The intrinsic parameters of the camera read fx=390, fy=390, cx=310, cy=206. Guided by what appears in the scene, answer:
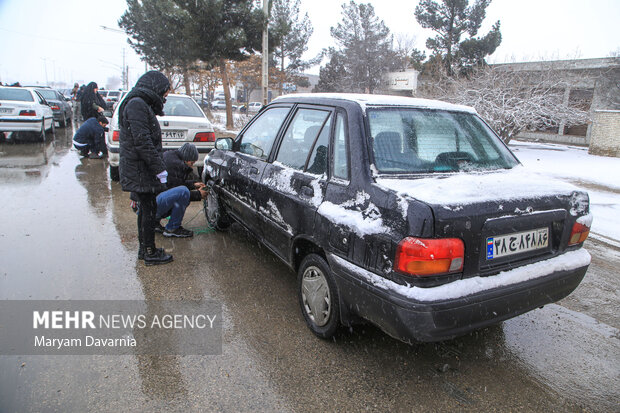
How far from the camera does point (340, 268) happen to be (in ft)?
7.98

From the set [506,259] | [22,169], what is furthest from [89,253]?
[22,169]

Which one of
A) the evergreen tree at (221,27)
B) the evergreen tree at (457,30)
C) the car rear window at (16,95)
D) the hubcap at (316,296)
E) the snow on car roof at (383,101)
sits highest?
the evergreen tree at (457,30)

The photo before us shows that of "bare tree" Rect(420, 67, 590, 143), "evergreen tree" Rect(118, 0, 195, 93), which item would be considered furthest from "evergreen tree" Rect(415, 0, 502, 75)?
"evergreen tree" Rect(118, 0, 195, 93)

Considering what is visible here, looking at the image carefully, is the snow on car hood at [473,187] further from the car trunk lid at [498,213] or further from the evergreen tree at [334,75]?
the evergreen tree at [334,75]

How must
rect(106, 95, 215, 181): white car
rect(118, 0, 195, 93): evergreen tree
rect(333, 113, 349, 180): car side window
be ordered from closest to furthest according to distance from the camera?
1. rect(333, 113, 349, 180): car side window
2. rect(106, 95, 215, 181): white car
3. rect(118, 0, 195, 93): evergreen tree

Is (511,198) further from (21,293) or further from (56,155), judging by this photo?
(56,155)

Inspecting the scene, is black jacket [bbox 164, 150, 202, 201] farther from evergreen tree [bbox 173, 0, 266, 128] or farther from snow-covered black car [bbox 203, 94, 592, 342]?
evergreen tree [bbox 173, 0, 266, 128]

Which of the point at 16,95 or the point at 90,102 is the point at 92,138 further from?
the point at 16,95

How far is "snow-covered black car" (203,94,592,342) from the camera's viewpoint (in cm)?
207

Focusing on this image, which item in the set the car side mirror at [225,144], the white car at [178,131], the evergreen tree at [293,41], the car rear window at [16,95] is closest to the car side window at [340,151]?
the car side mirror at [225,144]

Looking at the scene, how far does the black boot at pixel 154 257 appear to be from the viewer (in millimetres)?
3965

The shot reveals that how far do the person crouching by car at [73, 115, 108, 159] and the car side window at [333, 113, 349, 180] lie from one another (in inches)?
346

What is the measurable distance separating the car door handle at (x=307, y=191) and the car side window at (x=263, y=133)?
86cm

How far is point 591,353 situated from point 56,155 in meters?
11.7
